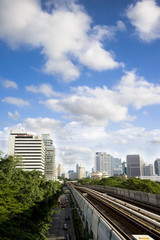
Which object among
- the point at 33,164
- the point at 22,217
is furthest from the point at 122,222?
the point at 33,164

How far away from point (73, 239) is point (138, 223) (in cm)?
2646

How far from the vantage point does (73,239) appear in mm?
41406

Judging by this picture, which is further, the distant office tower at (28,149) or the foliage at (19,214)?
the distant office tower at (28,149)

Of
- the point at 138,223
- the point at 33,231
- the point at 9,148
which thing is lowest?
the point at 33,231

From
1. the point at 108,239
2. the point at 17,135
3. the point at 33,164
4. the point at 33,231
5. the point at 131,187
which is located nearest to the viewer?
the point at 108,239

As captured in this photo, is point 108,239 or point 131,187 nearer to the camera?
point 108,239

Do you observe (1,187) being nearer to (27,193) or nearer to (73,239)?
(27,193)

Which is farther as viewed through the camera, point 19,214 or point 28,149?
point 28,149

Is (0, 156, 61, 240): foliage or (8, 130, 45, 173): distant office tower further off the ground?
(8, 130, 45, 173): distant office tower

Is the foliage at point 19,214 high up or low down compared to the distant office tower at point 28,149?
down

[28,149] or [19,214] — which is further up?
[28,149]

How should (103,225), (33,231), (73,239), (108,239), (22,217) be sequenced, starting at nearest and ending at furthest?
(108,239) → (103,225) → (22,217) → (33,231) → (73,239)

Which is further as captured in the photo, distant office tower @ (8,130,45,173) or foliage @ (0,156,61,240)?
distant office tower @ (8,130,45,173)

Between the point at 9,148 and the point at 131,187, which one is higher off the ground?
the point at 9,148
